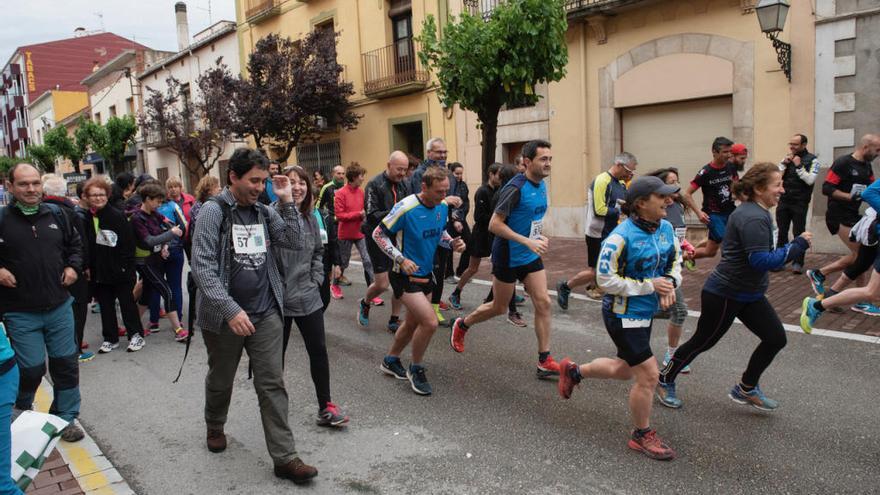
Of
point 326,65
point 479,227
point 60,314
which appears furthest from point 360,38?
point 60,314

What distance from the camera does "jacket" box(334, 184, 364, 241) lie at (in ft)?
26.7

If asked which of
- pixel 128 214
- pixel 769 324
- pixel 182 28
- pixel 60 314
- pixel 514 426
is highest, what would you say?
pixel 182 28

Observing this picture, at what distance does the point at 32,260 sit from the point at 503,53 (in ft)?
22.9

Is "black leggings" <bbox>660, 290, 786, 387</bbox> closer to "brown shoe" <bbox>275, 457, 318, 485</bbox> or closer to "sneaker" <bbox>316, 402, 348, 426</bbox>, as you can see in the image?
"sneaker" <bbox>316, 402, 348, 426</bbox>

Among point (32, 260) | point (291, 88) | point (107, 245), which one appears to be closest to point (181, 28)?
point (291, 88)

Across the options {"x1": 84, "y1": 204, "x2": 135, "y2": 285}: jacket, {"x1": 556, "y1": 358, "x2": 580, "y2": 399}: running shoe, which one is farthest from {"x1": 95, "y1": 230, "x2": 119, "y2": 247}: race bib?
{"x1": 556, "y1": 358, "x2": 580, "y2": 399}: running shoe

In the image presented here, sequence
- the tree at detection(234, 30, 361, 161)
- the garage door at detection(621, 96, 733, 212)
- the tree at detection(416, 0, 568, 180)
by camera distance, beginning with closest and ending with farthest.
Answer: the tree at detection(416, 0, 568, 180) → the garage door at detection(621, 96, 733, 212) → the tree at detection(234, 30, 361, 161)

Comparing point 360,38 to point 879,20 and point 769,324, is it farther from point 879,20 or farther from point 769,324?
point 769,324

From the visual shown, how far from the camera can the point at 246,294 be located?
11.7 ft

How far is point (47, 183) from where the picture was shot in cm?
523

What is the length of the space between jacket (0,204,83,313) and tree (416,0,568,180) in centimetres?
649

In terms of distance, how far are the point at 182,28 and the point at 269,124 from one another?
16399 mm

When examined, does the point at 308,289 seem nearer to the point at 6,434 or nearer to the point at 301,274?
the point at 301,274

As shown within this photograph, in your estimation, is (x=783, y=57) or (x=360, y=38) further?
(x=360, y=38)
